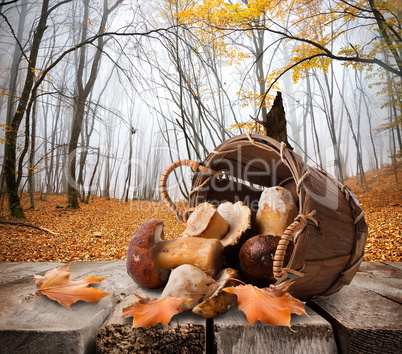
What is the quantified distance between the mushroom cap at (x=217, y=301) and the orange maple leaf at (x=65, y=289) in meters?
0.26

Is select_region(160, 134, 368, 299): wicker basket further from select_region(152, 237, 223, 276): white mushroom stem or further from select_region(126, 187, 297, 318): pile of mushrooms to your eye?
select_region(152, 237, 223, 276): white mushroom stem

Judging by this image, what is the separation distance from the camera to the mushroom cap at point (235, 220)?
73 centimetres

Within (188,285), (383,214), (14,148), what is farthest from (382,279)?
(14,148)

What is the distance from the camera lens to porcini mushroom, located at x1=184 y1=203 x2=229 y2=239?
754 mm

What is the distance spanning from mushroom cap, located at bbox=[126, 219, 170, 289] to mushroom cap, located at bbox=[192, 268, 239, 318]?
164 millimetres

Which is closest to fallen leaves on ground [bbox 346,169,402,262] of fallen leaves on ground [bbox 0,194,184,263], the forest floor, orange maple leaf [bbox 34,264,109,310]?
the forest floor

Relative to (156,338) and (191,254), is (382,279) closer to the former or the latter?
(191,254)

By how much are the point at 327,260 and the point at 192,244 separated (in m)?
0.33

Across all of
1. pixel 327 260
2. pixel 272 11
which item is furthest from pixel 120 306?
pixel 272 11

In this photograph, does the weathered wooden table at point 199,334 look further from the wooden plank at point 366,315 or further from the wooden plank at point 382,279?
the wooden plank at point 382,279

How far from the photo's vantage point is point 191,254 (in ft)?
2.19

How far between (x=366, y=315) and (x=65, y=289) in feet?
2.39

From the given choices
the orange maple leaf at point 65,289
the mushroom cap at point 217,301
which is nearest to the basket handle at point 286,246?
the mushroom cap at point 217,301

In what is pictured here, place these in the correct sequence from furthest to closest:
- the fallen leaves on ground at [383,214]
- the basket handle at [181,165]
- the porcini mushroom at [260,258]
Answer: the fallen leaves on ground at [383,214] < the basket handle at [181,165] < the porcini mushroom at [260,258]
